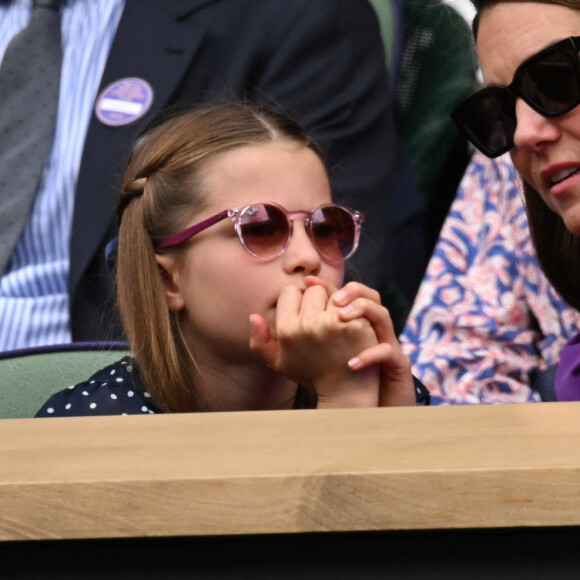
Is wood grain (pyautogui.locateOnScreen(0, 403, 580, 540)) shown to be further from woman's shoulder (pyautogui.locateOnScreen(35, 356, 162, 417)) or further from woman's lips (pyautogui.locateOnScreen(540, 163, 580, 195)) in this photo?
woman's lips (pyautogui.locateOnScreen(540, 163, 580, 195))

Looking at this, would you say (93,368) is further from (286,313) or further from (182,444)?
(182,444)

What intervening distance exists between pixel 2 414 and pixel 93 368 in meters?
0.17

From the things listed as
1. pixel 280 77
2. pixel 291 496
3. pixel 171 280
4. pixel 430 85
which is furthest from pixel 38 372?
pixel 430 85

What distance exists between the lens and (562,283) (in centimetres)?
174

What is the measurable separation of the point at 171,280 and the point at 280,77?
2.86 feet

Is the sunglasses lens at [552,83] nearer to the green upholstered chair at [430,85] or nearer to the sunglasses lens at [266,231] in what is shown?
the sunglasses lens at [266,231]

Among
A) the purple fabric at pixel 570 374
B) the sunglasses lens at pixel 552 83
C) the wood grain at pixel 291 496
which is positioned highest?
the wood grain at pixel 291 496

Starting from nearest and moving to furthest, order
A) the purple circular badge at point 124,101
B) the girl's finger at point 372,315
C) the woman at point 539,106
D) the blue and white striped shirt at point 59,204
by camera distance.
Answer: the girl's finger at point 372,315 → the woman at point 539,106 → the blue and white striped shirt at point 59,204 → the purple circular badge at point 124,101

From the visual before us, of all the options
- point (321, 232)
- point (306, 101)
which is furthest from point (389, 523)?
point (306, 101)

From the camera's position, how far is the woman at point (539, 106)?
1484 millimetres

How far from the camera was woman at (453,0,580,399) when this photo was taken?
1.48 metres

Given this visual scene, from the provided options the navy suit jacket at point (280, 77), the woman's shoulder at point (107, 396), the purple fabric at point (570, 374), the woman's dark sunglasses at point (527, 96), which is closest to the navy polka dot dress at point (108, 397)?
the woman's shoulder at point (107, 396)

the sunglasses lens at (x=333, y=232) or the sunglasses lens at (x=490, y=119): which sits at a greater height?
the sunglasses lens at (x=490, y=119)

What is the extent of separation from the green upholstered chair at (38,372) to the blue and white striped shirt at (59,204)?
23.6 inches
